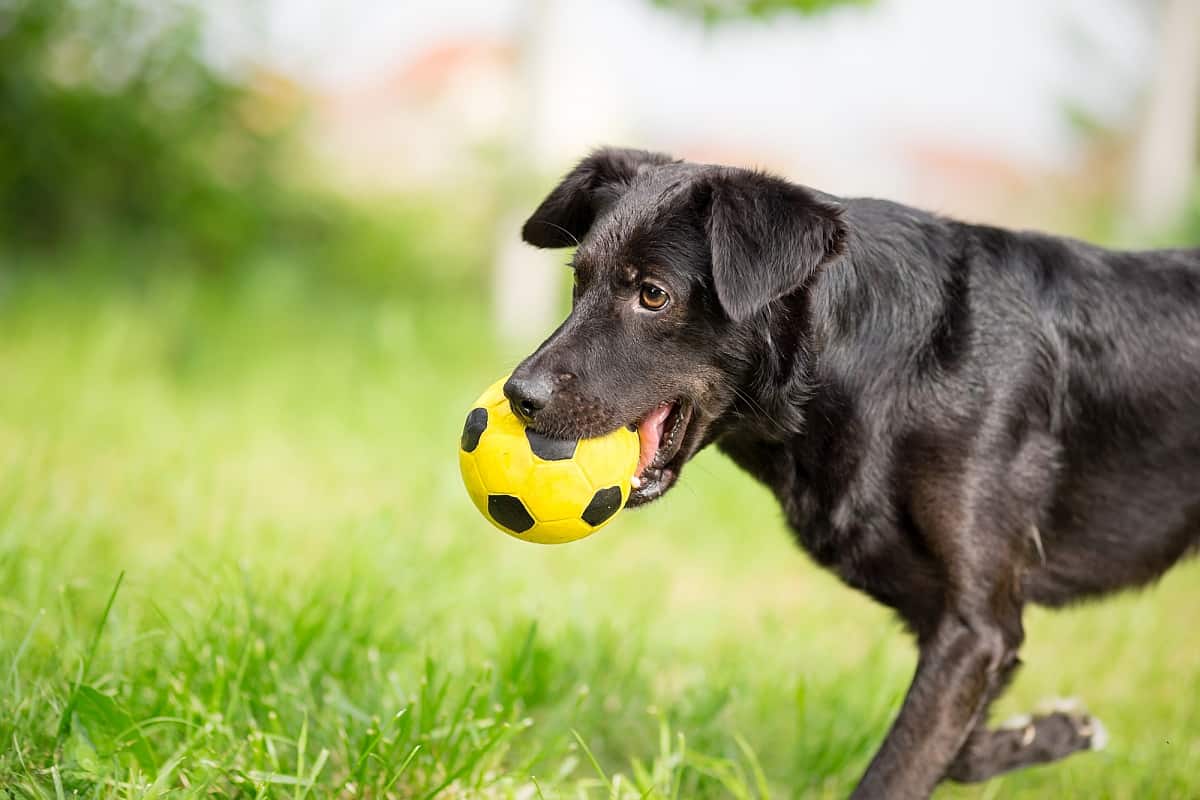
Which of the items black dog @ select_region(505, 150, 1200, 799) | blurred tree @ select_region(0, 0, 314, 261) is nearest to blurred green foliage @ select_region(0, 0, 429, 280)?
blurred tree @ select_region(0, 0, 314, 261)

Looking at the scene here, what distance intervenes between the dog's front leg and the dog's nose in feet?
3.82

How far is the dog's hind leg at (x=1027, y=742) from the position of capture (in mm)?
3367

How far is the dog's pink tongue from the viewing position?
3.13m

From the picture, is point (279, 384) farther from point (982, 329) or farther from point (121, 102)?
point (982, 329)

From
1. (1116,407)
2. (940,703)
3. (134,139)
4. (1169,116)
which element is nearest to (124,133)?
(134,139)

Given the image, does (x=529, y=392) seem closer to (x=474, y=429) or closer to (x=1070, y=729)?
(x=474, y=429)

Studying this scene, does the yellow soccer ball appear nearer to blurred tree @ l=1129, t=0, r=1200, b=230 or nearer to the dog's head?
the dog's head

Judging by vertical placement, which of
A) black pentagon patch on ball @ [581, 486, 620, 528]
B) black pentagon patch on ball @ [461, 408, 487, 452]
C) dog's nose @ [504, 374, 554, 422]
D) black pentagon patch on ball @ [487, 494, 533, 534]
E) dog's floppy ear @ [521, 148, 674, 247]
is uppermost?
dog's floppy ear @ [521, 148, 674, 247]

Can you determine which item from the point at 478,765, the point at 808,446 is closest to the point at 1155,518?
the point at 808,446

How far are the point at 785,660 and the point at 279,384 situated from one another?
3.87 metres

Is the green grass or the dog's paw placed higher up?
the dog's paw

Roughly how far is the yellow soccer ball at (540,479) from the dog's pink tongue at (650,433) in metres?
0.17

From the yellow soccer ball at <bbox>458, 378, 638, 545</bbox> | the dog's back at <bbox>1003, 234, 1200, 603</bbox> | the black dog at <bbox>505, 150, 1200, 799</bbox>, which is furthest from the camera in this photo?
the dog's back at <bbox>1003, 234, 1200, 603</bbox>

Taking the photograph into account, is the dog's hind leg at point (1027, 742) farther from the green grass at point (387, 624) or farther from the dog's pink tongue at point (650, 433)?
the dog's pink tongue at point (650, 433)
